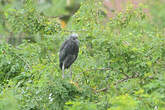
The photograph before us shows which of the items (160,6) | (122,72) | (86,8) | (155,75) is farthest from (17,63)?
(160,6)

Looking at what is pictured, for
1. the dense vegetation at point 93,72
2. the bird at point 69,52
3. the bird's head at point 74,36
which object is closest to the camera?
the dense vegetation at point 93,72

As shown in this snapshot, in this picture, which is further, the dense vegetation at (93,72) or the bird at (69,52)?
the bird at (69,52)

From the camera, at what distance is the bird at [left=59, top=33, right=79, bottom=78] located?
7352mm

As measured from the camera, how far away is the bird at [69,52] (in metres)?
7.35

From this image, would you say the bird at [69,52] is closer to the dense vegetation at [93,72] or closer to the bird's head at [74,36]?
the bird's head at [74,36]

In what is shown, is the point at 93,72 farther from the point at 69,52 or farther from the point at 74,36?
the point at 69,52

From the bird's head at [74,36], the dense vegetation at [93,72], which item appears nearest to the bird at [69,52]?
the bird's head at [74,36]

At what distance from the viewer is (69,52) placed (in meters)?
7.51

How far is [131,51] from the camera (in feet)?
20.0

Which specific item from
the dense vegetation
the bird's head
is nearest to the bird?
the bird's head

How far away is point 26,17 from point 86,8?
1.43 meters

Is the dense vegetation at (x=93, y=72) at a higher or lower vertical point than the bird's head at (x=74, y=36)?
lower

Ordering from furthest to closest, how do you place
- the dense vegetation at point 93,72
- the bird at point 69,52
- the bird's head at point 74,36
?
the bird at point 69,52 → the bird's head at point 74,36 → the dense vegetation at point 93,72

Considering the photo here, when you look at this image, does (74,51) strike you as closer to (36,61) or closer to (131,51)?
(36,61)
